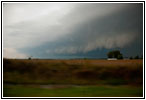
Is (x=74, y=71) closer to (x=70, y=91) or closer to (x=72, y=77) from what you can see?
(x=72, y=77)

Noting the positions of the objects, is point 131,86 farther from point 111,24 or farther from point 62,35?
point 62,35

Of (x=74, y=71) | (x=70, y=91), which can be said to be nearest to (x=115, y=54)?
(x=74, y=71)

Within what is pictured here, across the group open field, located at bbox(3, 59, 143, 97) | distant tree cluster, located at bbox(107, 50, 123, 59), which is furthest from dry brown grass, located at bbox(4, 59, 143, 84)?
distant tree cluster, located at bbox(107, 50, 123, 59)

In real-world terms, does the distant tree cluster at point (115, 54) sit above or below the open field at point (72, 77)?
above

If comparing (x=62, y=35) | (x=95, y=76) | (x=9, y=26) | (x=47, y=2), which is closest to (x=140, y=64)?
(x=95, y=76)

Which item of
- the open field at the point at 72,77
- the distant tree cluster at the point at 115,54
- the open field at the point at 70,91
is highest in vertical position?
the distant tree cluster at the point at 115,54

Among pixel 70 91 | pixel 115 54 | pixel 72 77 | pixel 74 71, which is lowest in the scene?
pixel 70 91

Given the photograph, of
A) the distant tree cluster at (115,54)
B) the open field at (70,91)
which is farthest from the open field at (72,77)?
the distant tree cluster at (115,54)

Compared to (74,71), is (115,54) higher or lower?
higher

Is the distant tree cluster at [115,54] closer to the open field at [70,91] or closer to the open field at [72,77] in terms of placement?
the open field at [72,77]

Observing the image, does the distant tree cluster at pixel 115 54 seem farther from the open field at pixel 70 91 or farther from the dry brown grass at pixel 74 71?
the open field at pixel 70 91
